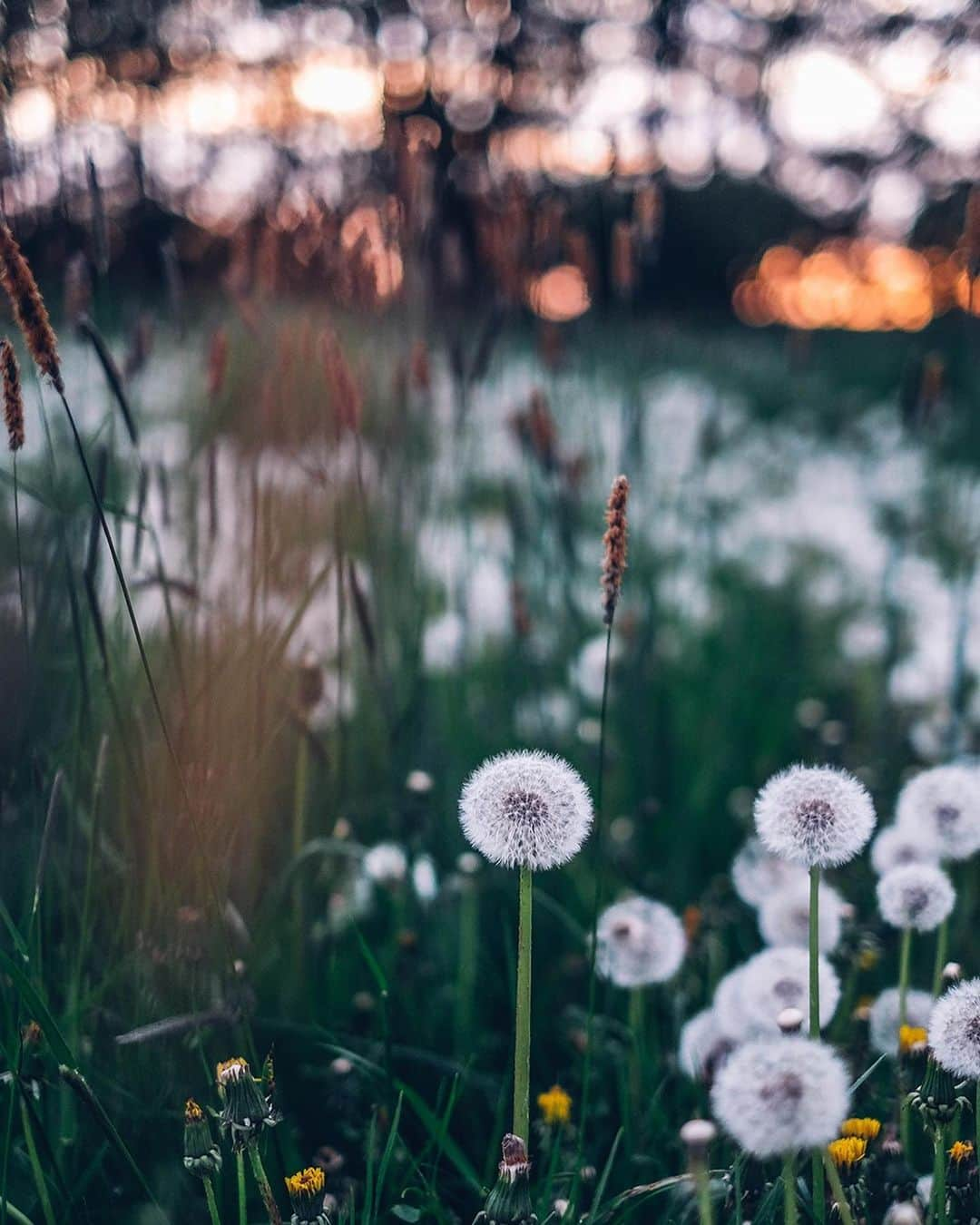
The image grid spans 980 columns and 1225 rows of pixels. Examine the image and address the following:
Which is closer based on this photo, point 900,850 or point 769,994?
point 769,994

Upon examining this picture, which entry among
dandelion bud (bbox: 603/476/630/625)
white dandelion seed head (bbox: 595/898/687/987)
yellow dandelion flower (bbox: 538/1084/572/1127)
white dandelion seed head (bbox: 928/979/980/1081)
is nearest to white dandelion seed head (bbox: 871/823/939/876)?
white dandelion seed head (bbox: 595/898/687/987)

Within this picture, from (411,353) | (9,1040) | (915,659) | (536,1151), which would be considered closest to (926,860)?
(536,1151)

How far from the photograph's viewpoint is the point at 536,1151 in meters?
1.35


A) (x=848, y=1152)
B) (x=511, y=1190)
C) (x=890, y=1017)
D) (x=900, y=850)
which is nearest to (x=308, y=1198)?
(x=511, y=1190)

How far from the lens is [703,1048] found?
4.24ft

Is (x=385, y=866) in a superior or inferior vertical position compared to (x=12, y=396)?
inferior

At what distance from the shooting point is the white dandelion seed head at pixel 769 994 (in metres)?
1.17

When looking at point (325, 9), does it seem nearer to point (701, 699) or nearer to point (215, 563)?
point (215, 563)

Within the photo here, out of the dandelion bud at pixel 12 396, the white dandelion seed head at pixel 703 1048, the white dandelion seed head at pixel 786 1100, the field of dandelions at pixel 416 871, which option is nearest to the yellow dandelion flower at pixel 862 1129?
the field of dandelions at pixel 416 871

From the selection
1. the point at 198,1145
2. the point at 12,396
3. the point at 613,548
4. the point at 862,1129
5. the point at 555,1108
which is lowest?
the point at 555,1108

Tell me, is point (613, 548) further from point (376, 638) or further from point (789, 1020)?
point (376, 638)

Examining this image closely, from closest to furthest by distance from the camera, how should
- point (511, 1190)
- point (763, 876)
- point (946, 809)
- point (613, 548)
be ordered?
point (511, 1190)
point (613, 548)
point (946, 809)
point (763, 876)

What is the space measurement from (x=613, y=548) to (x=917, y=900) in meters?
0.54

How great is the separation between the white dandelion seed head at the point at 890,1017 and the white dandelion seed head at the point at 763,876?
209mm
